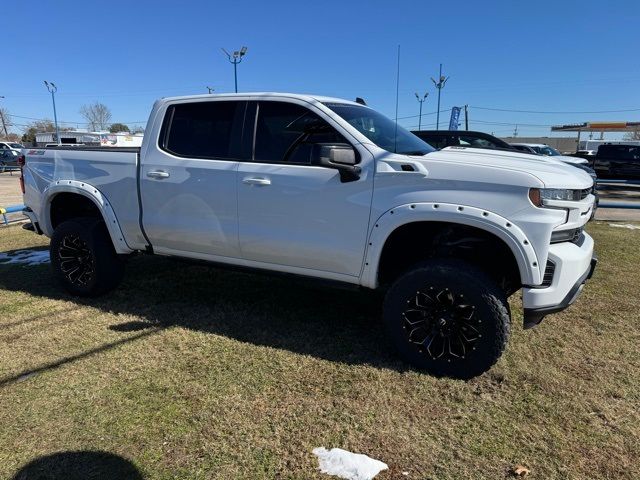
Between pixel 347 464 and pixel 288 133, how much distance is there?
97.2 inches

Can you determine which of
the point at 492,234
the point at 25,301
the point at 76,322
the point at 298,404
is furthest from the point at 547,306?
the point at 25,301

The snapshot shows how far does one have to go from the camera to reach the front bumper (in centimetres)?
306

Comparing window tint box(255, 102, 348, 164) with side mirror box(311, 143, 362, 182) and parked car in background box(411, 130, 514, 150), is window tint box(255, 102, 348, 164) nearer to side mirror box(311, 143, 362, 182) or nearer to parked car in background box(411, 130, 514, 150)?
side mirror box(311, 143, 362, 182)

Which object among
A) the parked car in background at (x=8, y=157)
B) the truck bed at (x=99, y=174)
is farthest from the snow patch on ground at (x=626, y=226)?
the parked car in background at (x=8, y=157)

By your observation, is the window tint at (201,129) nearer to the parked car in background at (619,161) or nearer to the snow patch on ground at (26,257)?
the snow patch on ground at (26,257)

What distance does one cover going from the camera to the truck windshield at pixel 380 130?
12.1 feet

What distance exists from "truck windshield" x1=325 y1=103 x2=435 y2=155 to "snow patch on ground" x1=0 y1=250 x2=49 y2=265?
15.5 ft

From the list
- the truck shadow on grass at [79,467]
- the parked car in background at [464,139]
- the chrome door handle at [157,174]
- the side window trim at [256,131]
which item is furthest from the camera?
the parked car in background at [464,139]

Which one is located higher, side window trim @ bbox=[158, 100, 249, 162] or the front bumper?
side window trim @ bbox=[158, 100, 249, 162]

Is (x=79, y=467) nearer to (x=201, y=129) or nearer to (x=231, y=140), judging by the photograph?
(x=231, y=140)

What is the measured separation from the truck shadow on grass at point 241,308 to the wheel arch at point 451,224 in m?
0.60

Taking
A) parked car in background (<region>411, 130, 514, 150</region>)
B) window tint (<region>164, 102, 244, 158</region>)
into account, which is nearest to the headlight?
window tint (<region>164, 102, 244, 158</region>)

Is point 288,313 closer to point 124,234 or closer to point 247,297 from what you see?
point 247,297

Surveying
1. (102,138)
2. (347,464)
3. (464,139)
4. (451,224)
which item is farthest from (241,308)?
(102,138)
